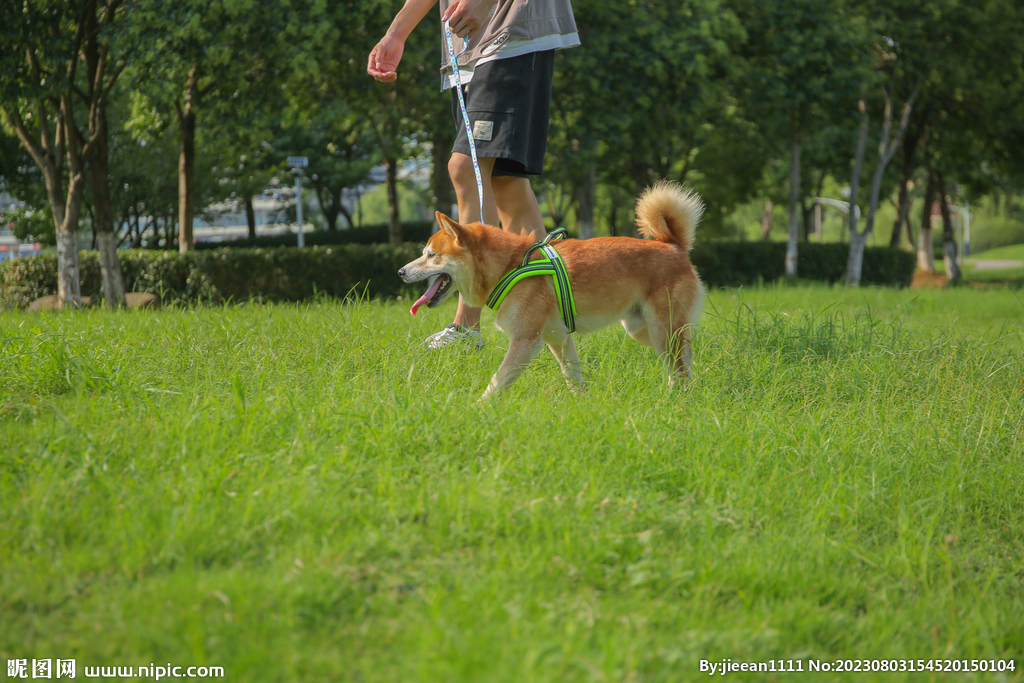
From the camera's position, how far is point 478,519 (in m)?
2.43

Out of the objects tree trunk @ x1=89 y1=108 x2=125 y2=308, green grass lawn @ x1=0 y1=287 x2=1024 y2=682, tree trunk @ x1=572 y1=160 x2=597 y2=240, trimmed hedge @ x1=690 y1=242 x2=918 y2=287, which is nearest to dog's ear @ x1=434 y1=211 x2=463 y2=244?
green grass lawn @ x1=0 y1=287 x2=1024 y2=682

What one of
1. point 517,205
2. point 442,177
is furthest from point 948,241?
point 517,205

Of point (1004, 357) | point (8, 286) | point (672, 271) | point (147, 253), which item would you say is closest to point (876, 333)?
point (1004, 357)

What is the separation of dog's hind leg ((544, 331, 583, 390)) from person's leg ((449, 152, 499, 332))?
0.77m

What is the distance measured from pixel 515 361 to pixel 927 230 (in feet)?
92.5

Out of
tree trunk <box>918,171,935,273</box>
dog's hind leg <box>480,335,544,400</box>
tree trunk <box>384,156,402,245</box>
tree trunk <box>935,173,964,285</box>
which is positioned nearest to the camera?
dog's hind leg <box>480,335,544,400</box>

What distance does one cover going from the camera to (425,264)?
13.7 ft

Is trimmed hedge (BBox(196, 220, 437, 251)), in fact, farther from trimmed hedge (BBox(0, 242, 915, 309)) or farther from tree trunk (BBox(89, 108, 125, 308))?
tree trunk (BBox(89, 108, 125, 308))

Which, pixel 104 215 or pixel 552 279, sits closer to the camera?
pixel 552 279

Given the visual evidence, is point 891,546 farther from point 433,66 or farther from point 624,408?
point 433,66

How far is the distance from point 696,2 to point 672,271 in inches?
487

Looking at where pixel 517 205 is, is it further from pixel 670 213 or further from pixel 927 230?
pixel 927 230

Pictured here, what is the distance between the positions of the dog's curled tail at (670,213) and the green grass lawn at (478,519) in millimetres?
863

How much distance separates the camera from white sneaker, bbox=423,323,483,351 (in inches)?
183
